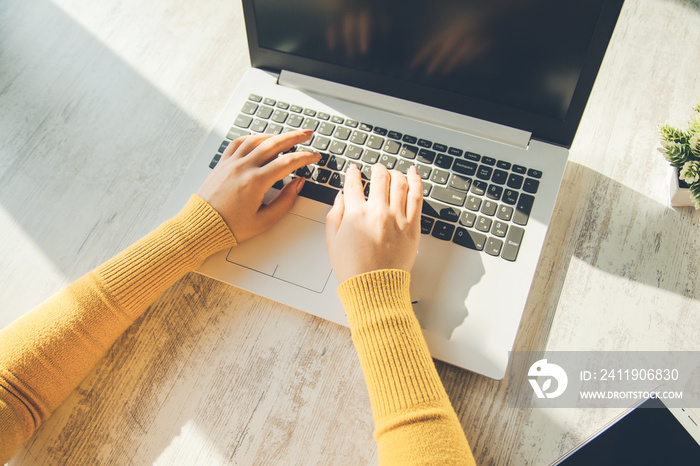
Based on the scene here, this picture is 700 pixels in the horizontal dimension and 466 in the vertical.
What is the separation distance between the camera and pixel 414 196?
61cm

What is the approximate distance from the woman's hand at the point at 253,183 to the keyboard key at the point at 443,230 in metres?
0.19

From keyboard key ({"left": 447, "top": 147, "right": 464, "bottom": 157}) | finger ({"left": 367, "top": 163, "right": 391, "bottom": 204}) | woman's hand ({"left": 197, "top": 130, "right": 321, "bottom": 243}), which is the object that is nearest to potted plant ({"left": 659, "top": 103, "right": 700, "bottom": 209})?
keyboard key ({"left": 447, "top": 147, "right": 464, "bottom": 157})

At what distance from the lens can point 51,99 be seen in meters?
0.80

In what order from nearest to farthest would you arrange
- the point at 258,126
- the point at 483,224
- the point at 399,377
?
1. the point at 399,377
2. the point at 483,224
3. the point at 258,126

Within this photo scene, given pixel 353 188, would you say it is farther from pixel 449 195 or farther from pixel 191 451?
pixel 191 451

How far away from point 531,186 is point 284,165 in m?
0.34

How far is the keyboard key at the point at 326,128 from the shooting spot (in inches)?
27.3

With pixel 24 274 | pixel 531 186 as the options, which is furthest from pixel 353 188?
pixel 24 274

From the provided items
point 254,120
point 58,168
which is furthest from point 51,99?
point 254,120

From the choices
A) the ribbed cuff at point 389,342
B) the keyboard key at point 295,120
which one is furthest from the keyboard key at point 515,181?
the keyboard key at point 295,120

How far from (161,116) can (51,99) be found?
197mm

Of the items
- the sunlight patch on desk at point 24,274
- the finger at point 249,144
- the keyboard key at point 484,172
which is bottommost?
the sunlight patch on desk at point 24,274

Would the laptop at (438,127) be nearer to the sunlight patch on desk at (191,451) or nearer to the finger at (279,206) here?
the finger at (279,206)

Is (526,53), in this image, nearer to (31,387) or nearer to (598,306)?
(598,306)
